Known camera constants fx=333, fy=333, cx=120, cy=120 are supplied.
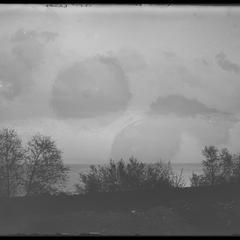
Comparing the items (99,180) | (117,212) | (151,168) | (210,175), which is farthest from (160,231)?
(210,175)

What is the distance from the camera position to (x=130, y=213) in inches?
639

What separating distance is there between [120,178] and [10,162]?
8.18 m

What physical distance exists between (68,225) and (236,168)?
1872cm

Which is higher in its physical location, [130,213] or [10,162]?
[10,162]

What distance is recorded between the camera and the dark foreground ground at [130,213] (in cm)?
1492

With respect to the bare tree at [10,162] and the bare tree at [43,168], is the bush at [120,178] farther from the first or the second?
the bare tree at [10,162]

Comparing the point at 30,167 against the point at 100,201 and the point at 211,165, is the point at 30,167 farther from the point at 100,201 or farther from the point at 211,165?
the point at 211,165

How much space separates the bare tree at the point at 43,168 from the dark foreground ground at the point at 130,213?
520 cm

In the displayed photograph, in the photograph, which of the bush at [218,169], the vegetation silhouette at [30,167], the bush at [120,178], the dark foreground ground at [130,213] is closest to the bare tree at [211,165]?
the bush at [218,169]

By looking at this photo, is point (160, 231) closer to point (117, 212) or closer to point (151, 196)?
point (117, 212)

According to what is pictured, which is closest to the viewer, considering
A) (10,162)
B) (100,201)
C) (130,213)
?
(130,213)

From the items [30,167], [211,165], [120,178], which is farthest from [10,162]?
[211,165]

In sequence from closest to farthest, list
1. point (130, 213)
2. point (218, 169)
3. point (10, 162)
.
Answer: point (130, 213)
point (10, 162)
point (218, 169)

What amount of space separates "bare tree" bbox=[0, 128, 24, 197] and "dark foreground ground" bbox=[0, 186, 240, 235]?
5.16 meters
